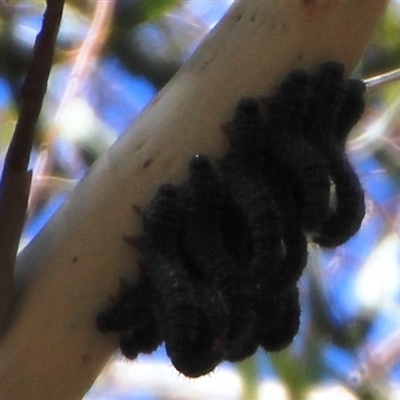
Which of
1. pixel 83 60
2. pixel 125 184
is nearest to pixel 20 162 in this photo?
pixel 125 184

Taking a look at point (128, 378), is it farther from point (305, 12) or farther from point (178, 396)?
point (305, 12)

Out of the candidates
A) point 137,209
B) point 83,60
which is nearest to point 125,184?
point 137,209

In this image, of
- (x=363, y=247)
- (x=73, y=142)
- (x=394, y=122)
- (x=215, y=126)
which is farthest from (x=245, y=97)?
(x=363, y=247)

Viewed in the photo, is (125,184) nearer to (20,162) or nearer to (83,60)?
(20,162)

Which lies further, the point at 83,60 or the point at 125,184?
the point at 83,60

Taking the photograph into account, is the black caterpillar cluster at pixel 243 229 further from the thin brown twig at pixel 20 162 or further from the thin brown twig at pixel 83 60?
the thin brown twig at pixel 83 60

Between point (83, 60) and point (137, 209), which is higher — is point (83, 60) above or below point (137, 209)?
below

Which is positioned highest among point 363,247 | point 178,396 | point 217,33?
point 217,33
